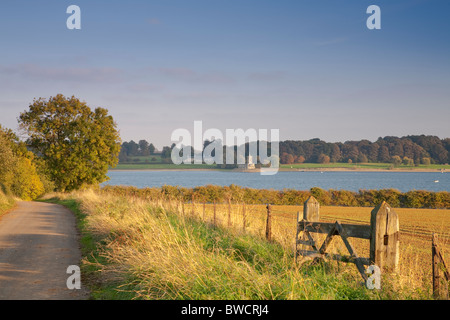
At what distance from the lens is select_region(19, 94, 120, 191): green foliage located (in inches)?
1585

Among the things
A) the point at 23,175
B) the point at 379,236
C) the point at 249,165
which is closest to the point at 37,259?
the point at 379,236

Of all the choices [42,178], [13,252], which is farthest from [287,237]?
[42,178]

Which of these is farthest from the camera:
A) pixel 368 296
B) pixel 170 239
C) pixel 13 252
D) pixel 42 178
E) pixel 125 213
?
pixel 42 178

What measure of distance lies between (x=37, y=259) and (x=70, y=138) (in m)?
33.2

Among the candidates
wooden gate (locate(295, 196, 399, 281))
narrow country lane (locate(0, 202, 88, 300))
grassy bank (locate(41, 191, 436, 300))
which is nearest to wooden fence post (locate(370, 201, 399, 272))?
wooden gate (locate(295, 196, 399, 281))

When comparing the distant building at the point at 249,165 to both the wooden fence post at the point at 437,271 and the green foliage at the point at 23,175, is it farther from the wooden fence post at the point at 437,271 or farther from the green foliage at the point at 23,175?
the wooden fence post at the point at 437,271

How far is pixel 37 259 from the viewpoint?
9648 millimetres

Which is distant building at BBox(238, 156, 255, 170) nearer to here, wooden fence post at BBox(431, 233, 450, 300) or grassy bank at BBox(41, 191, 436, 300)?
grassy bank at BBox(41, 191, 436, 300)

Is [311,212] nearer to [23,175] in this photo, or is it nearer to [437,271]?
[437,271]

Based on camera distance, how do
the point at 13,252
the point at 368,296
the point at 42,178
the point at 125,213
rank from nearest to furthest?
1. the point at 368,296
2. the point at 13,252
3. the point at 125,213
4. the point at 42,178

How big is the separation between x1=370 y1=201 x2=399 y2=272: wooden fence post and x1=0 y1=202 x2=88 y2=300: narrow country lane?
5.07 m

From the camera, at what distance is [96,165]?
4094cm
